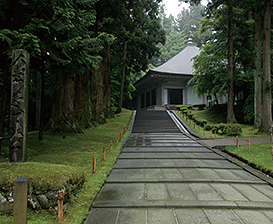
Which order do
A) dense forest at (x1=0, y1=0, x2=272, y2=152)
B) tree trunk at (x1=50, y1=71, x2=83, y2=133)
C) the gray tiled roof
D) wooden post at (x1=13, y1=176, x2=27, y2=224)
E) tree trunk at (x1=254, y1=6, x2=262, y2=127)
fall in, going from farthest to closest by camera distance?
the gray tiled roof, tree trunk at (x1=254, y1=6, x2=262, y2=127), tree trunk at (x1=50, y1=71, x2=83, y2=133), dense forest at (x1=0, y1=0, x2=272, y2=152), wooden post at (x1=13, y1=176, x2=27, y2=224)

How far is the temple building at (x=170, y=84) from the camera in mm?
26172

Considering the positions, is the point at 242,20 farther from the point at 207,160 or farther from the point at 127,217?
the point at 127,217

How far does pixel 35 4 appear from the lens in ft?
21.0

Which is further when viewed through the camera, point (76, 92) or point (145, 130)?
point (145, 130)

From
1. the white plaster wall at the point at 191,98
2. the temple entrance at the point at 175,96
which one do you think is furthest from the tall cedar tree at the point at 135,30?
the white plaster wall at the point at 191,98

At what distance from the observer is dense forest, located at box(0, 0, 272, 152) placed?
6.64 m

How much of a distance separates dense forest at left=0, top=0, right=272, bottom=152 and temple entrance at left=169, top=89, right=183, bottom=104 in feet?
20.6

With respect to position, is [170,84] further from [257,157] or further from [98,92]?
[257,157]

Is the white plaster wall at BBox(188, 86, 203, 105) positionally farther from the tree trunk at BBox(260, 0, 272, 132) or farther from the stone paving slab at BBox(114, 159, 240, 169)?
the stone paving slab at BBox(114, 159, 240, 169)

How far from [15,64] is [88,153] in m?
4.51

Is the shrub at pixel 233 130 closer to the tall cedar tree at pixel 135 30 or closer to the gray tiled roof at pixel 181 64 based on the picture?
the tall cedar tree at pixel 135 30

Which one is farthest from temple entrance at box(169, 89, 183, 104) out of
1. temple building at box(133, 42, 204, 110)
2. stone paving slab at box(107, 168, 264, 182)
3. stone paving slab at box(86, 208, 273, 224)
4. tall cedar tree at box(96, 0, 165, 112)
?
stone paving slab at box(86, 208, 273, 224)

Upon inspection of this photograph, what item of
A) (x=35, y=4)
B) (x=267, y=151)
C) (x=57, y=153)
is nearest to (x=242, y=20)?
(x=267, y=151)

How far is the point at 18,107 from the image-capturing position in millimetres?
4484
